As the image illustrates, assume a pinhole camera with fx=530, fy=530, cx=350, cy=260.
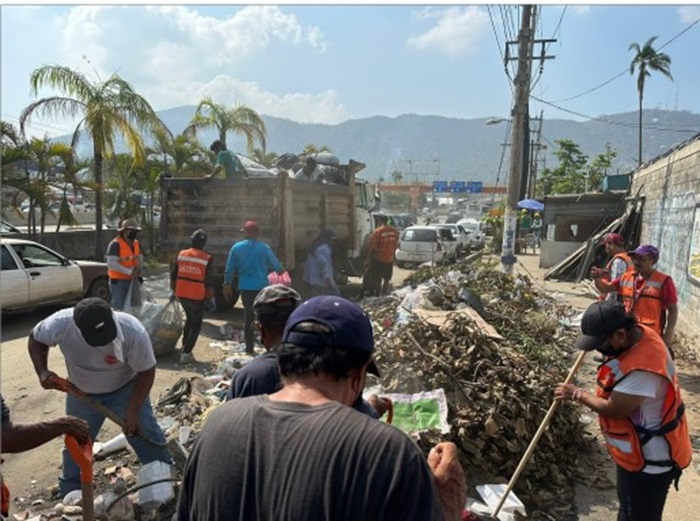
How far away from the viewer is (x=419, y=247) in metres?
17.6

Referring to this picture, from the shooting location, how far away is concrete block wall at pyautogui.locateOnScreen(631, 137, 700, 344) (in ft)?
25.0

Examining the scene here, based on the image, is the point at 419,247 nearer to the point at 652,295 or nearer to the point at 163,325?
the point at 163,325

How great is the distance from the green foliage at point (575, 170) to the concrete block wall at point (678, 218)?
2674 centimetres

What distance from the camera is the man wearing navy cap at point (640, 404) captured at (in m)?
2.45

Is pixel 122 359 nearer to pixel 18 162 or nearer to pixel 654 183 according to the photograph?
pixel 18 162

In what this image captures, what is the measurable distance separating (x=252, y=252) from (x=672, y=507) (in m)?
4.89

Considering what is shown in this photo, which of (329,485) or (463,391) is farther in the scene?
(463,391)

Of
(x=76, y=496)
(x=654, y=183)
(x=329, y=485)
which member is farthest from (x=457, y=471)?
(x=654, y=183)

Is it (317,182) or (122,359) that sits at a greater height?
(317,182)

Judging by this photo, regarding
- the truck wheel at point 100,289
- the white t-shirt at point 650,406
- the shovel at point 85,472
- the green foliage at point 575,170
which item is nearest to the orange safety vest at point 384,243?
the truck wheel at point 100,289

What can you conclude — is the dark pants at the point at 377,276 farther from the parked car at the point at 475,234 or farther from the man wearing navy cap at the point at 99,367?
the parked car at the point at 475,234

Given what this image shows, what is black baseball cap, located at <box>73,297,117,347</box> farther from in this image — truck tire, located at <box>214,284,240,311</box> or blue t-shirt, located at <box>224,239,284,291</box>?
truck tire, located at <box>214,284,240,311</box>

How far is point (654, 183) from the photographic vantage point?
1230 cm

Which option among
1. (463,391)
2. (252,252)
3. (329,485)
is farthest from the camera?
(252,252)
